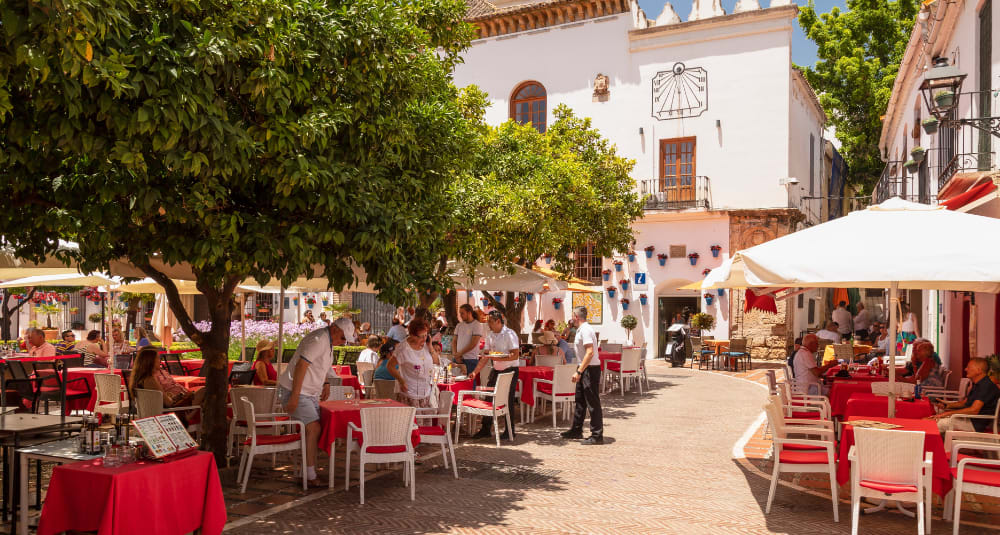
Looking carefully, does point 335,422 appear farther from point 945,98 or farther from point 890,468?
point 945,98

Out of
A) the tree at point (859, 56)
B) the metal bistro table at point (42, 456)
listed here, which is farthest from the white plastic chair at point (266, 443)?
the tree at point (859, 56)

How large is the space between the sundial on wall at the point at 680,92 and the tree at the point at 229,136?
18701 mm

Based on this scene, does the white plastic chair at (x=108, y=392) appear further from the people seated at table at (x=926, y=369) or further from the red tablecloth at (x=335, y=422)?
the people seated at table at (x=926, y=369)

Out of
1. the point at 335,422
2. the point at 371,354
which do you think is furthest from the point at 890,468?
the point at 371,354

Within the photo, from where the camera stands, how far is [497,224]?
447 inches

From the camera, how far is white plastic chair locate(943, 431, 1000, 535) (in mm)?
5559

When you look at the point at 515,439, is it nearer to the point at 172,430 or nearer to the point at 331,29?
the point at 172,430

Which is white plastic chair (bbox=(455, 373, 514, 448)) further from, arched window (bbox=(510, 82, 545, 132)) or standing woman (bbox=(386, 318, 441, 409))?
arched window (bbox=(510, 82, 545, 132))

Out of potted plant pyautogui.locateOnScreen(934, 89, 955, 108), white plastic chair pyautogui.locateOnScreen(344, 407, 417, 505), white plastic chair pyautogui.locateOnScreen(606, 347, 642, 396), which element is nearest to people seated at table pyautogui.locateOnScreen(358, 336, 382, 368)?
white plastic chair pyautogui.locateOnScreen(344, 407, 417, 505)

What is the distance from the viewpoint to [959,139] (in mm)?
12953

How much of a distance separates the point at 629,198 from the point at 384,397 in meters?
10.4

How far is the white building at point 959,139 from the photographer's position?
31.2ft

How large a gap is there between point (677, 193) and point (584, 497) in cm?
1911

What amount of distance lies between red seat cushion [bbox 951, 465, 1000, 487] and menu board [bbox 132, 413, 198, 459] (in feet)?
18.8
